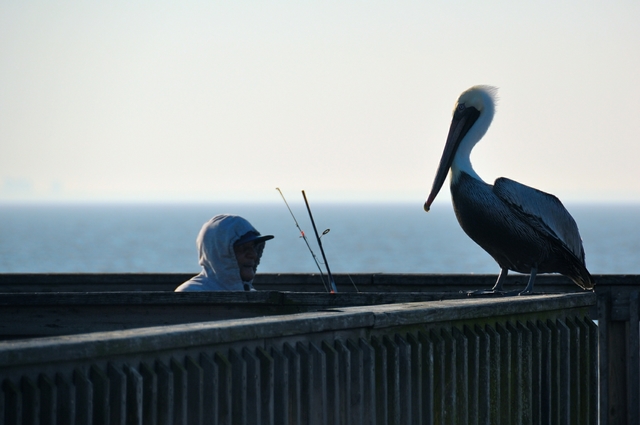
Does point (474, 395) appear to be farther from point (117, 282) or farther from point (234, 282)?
point (117, 282)

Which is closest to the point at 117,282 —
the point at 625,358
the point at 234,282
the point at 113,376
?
the point at 234,282

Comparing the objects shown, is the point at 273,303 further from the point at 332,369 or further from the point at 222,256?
the point at 332,369

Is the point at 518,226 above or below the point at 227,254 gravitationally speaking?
above

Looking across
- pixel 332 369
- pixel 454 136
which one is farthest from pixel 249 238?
pixel 332 369

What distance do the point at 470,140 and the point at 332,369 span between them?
14.5ft

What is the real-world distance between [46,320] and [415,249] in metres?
91.1

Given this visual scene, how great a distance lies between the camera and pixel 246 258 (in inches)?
297

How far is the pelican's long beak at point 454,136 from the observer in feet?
28.0

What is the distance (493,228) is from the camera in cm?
759

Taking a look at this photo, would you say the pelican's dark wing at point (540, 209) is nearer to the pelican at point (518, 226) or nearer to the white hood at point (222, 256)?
the pelican at point (518, 226)

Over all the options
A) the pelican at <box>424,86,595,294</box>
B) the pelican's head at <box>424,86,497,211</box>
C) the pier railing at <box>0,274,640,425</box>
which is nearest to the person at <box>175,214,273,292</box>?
the pier railing at <box>0,274,640,425</box>

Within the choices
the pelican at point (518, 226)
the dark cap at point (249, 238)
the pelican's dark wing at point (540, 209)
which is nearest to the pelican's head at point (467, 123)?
the pelican at point (518, 226)

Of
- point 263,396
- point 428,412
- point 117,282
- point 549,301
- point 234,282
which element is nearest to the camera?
point 263,396

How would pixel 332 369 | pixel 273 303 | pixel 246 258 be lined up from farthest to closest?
pixel 246 258
pixel 273 303
pixel 332 369
